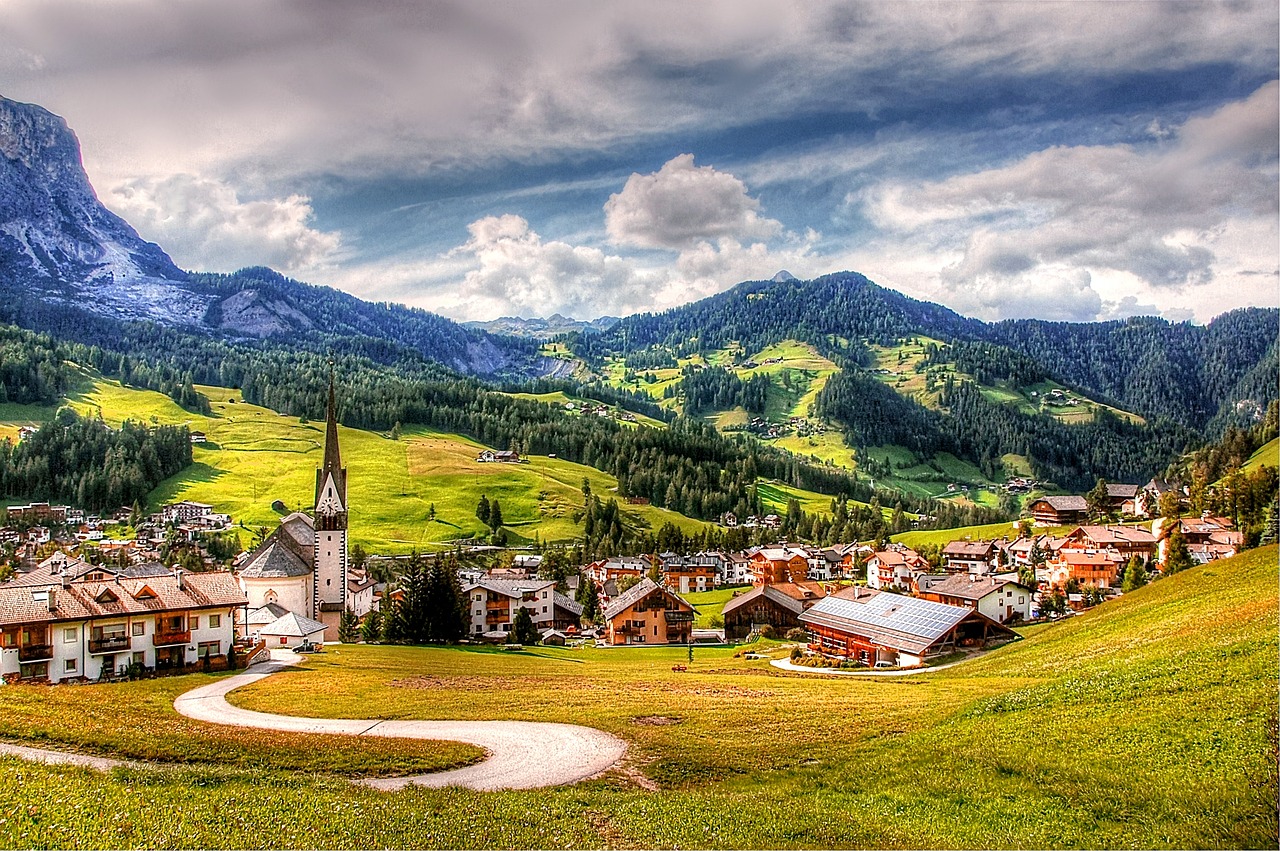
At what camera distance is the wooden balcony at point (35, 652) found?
3653 cm

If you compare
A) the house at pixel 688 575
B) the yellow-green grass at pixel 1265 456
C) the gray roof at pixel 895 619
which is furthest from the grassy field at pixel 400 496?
the yellow-green grass at pixel 1265 456

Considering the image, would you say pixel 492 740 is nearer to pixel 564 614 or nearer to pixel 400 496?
pixel 564 614

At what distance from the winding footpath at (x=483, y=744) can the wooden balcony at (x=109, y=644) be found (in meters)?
9.71

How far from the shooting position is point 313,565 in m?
68.1

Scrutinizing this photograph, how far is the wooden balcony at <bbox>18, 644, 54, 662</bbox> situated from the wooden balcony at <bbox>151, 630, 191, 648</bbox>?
14.9ft

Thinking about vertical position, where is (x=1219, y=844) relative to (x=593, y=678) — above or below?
above

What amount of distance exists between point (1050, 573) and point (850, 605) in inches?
2206

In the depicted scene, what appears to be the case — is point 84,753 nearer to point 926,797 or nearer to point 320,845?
point 320,845

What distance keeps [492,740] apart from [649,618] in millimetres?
55829

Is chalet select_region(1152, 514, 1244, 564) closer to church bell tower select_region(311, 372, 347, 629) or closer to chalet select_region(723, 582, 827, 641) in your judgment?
chalet select_region(723, 582, 827, 641)

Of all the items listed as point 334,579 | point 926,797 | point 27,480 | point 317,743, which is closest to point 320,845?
point 317,743

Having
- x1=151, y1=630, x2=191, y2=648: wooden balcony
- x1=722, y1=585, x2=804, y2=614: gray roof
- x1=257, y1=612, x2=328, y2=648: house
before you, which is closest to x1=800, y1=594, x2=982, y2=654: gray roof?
x1=722, y1=585, x2=804, y2=614: gray roof

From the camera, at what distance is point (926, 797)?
1822cm

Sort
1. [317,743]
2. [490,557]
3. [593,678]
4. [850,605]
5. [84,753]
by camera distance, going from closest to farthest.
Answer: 1. [84,753]
2. [317,743]
3. [593,678]
4. [850,605]
5. [490,557]
